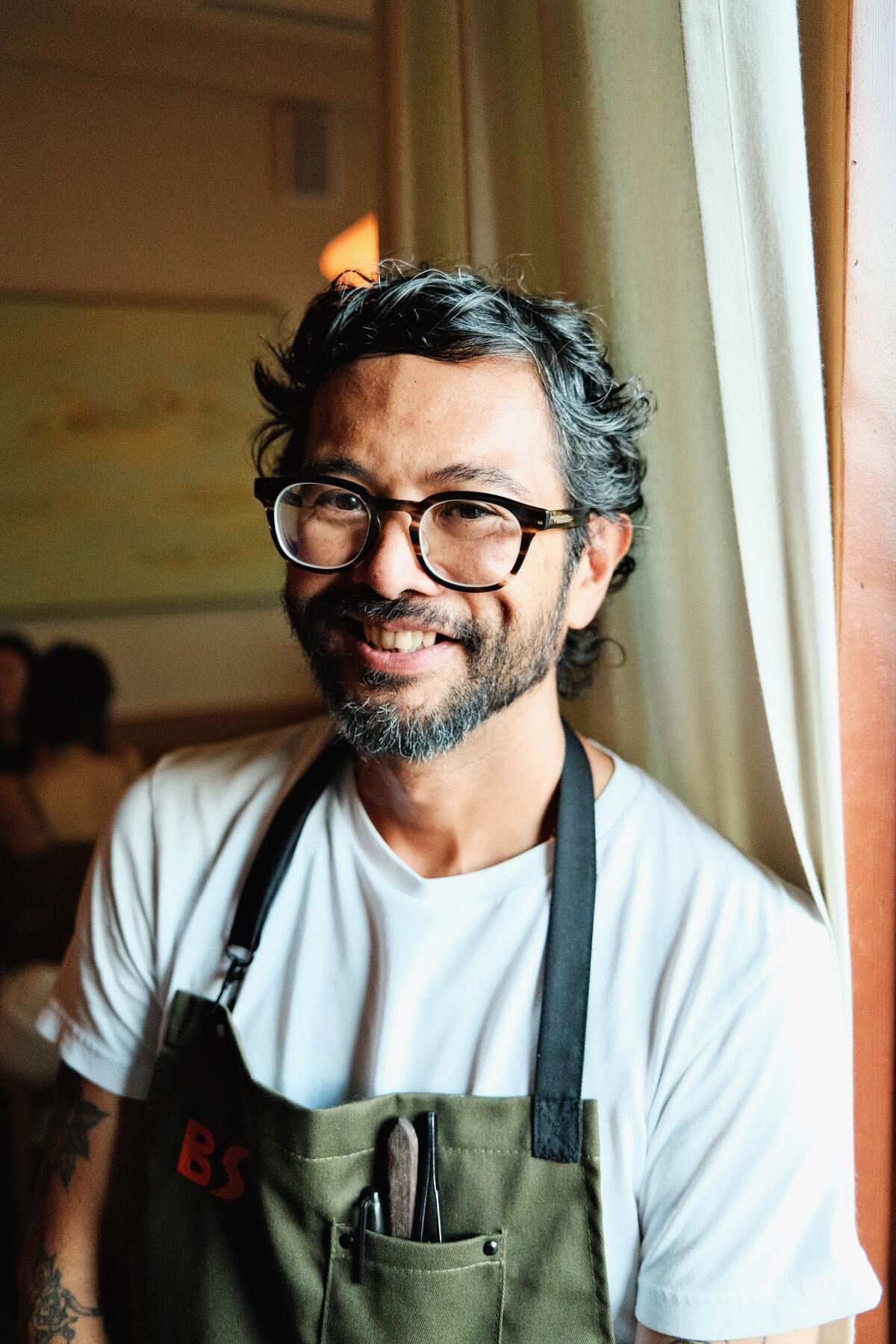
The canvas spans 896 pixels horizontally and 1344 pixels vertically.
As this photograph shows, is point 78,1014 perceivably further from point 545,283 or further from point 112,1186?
point 545,283

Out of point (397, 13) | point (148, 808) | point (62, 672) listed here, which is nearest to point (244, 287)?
Answer: point (62, 672)

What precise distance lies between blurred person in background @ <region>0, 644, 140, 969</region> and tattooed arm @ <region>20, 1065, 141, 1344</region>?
1.09 metres

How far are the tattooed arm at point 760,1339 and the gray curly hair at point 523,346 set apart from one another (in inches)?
30.1

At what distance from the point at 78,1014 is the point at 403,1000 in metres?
0.45

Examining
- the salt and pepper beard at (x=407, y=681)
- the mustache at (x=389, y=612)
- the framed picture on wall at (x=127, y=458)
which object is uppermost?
the framed picture on wall at (x=127, y=458)

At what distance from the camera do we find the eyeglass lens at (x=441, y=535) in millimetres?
1189

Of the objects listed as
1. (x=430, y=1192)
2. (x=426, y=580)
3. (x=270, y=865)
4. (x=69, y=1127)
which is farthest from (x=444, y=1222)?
(x=426, y=580)

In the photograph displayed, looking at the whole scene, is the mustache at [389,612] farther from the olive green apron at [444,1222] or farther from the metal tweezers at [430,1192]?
the metal tweezers at [430,1192]

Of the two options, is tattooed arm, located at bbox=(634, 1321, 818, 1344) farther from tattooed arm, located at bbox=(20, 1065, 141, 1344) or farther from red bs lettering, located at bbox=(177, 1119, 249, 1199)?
tattooed arm, located at bbox=(20, 1065, 141, 1344)

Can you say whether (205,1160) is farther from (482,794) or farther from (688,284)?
(688,284)

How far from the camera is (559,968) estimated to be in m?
1.15

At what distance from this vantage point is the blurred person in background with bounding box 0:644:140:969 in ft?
8.03

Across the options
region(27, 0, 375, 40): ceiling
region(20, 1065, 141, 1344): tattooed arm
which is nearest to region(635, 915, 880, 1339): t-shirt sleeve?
region(20, 1065, 141, 1344): tattooed arm

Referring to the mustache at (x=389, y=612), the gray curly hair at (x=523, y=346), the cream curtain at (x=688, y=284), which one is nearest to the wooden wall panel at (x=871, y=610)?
the cream curtain at (x=688, y=284)
